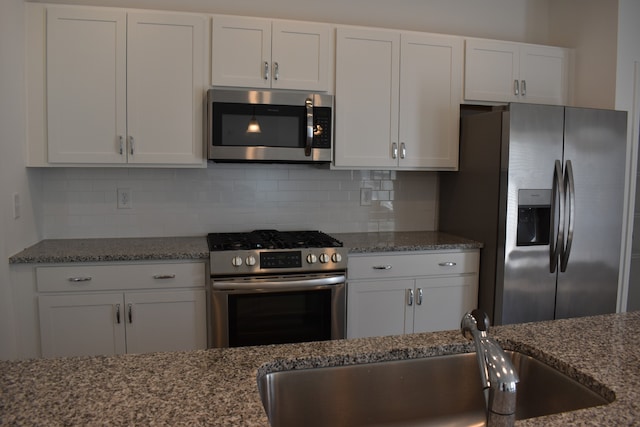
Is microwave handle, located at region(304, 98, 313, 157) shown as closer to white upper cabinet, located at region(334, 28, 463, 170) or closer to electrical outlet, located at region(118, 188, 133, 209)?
white upper cabinet, located at region(334, 28, 463, 170)

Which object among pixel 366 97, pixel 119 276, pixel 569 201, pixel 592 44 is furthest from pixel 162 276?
pixel 592 44

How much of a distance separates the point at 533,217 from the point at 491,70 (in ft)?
3.50

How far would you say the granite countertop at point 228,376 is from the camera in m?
0.87

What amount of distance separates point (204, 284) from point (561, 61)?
→ 9.40ft

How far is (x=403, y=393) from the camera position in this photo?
1226 mm

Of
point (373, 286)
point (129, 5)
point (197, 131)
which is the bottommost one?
point (373, 286)

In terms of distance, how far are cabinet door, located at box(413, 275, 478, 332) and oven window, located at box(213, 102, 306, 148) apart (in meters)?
1.19

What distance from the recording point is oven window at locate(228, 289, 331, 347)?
2.58 meters

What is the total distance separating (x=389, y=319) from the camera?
2877mm

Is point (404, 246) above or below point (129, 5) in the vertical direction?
below

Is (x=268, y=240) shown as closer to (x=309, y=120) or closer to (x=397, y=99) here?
(x=309, y=120)

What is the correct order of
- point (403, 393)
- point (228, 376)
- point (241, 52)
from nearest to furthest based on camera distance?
1. point (228, 376)
2. point (403, 393)
3. point (241, 52)

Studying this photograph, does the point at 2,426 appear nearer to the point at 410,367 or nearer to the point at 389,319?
the point at 410,367

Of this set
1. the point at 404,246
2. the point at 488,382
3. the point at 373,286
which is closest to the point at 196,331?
the point at 373,286
